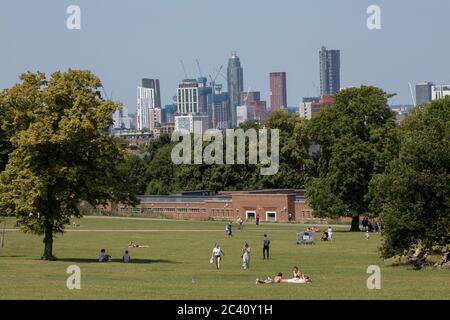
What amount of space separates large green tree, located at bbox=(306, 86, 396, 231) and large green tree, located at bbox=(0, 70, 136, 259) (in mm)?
37799

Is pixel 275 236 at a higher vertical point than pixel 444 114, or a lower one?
lower

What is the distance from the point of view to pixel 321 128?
99.1 meters

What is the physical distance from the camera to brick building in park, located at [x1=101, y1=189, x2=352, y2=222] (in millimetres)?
117375

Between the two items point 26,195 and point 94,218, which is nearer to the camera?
point 26,195

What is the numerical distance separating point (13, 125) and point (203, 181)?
85.3 metres

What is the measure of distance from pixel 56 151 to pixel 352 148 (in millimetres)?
41265

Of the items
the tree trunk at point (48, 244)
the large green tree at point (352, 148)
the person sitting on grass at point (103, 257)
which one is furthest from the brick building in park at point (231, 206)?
the tree trunk at point (48, 244)

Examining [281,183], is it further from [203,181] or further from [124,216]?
[124,216]

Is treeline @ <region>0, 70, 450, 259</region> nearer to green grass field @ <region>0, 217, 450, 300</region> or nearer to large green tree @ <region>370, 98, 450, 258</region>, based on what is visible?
large green tree @ <region>370, 98, 450, 258</region>

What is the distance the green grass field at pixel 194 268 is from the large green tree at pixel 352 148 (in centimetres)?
290

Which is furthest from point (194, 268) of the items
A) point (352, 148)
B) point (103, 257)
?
point (352, 148)

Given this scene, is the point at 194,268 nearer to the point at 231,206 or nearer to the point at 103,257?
the point at 103,257

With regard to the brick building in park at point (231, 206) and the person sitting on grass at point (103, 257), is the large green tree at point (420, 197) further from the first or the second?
the brick building in park at point (231, 206)

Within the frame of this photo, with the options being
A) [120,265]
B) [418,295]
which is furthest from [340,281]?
[120,265]
